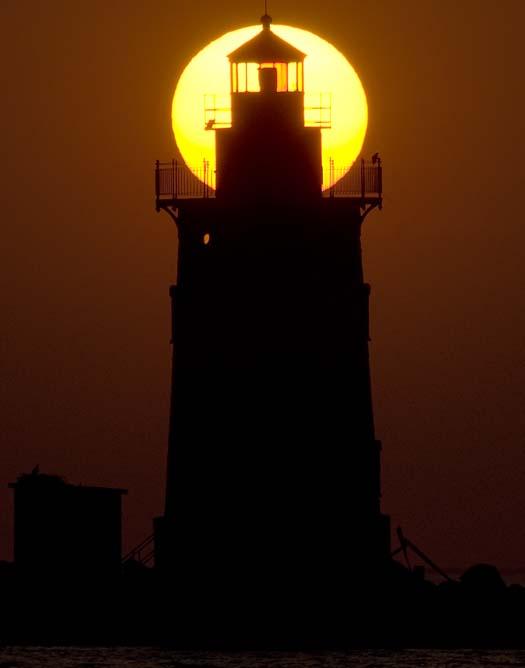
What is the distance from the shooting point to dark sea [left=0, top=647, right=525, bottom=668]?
5169 centimetres

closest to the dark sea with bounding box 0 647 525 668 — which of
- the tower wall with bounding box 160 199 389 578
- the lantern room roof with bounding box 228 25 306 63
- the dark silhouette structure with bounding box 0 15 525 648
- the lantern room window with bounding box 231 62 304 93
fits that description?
the dark silhouette structure with bounding box 0 15 525 648

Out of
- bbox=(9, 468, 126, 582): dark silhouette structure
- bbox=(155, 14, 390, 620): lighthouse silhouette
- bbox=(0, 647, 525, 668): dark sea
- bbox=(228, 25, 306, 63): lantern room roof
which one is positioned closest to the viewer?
bbox=(0, 647, 525, 668): dark sea

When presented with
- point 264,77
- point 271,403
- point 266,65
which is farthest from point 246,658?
point 266,65

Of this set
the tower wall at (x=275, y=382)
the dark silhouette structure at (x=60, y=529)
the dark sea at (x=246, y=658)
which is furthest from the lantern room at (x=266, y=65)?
the dark sea at (x=246, y=658)

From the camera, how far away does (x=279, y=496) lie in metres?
53.9

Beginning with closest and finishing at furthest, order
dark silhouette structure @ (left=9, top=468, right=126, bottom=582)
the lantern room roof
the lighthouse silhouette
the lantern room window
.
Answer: the lantern room roof, the lantern room window, the lighthouse silhouette, dark silhouette structure @ (left=9, top=468, right=126, bottom=582)

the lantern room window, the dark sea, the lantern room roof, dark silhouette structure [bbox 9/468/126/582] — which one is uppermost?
the lantern room roof

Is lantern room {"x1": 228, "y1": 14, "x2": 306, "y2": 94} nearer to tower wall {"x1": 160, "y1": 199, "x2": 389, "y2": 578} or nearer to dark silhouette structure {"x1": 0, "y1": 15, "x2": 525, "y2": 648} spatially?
dark silhouette structure {"x1": 0, "y1": 15, "x2": 525, "y2": 648}

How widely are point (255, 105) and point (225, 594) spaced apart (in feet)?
26.4

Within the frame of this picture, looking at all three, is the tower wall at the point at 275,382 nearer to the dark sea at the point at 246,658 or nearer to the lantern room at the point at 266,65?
the dark sea at the point at 246,658

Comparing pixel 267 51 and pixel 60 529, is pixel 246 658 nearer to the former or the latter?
pixel 60 529

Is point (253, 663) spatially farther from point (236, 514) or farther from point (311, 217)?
point (311, 217)

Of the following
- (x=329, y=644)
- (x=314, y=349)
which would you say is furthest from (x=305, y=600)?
(x=314, y=349)

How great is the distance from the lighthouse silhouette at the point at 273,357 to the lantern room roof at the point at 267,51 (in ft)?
3.34
